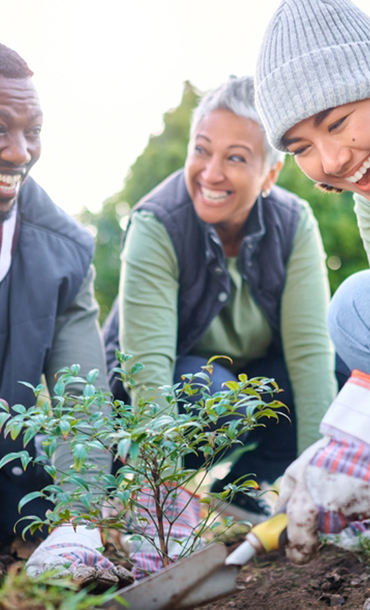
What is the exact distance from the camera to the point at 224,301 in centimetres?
278

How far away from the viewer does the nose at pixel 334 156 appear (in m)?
1.95

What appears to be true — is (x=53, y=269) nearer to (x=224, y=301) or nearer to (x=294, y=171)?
(x=224, y=301)

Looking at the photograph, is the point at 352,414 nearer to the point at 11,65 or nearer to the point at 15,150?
the point at 15,150

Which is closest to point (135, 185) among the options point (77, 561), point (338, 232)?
point (338, 232)

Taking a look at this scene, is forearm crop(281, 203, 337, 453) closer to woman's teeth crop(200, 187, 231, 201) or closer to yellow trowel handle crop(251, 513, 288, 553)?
woman's teeth crop(200, 187, 231, 201)

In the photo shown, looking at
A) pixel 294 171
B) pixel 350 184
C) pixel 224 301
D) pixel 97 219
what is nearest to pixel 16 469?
pixel 224 301

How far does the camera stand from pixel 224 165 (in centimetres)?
270

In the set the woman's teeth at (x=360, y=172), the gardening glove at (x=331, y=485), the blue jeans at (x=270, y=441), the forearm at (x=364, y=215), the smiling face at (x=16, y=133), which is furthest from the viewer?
the blue jeans at (x=270, y=441)

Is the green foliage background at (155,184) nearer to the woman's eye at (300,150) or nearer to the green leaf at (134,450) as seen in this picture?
the woman's eye at (300,150)

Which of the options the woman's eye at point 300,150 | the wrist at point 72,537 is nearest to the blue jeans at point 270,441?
the wrist at point 72,537

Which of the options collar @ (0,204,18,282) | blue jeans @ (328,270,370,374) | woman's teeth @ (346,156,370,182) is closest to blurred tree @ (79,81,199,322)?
collar @ (0,204,18,282)

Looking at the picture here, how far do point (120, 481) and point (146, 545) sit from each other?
28.0 inches

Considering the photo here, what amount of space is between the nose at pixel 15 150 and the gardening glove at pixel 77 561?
1.10 meters

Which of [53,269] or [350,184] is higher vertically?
[350,184]
